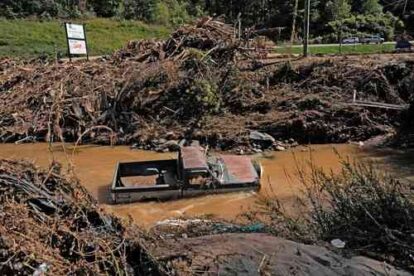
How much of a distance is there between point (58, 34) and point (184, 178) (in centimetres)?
3544

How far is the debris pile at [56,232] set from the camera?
14.3 ft

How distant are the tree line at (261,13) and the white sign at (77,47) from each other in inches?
868

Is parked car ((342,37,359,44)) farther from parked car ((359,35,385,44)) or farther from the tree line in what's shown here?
the tree line

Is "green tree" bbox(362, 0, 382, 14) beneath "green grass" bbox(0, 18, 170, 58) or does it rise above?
above

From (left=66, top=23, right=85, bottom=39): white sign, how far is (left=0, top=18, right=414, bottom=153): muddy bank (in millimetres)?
3808

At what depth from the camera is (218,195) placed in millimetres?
13641

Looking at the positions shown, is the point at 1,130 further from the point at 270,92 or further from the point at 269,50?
the point at 269,50

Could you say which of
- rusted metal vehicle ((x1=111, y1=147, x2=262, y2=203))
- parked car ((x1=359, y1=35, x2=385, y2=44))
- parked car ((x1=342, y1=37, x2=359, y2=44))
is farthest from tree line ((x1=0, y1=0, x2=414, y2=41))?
rusted metal vehicle ((x1=111, y1=147, x2=262, y2=203))

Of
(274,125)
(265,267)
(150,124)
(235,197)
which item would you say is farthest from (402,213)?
(150,124)

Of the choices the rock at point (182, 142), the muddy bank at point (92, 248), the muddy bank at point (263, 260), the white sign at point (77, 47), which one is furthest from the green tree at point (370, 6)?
the muddy bank at point (92, 248)

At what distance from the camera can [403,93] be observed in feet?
73.3

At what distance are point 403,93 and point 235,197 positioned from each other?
11568mm

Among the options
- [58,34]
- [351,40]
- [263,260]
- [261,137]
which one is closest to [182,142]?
[261,137]

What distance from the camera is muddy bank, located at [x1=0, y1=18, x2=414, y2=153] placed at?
2083 cm
